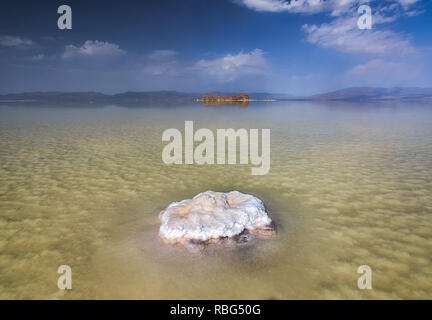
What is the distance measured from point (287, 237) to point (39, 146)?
13.9 meters

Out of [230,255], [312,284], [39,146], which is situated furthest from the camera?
[39,146]

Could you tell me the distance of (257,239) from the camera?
4.81 m

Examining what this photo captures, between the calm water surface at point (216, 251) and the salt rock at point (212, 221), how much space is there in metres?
0.28

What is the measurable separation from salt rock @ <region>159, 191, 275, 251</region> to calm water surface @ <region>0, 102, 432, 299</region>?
28cm

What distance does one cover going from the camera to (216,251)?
4418 millimetres

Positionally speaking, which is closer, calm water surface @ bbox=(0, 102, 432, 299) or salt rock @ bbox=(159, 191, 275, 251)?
calm water surface @ bbox=(0, 102, 432, 299)

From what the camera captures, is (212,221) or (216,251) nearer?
(216,251)

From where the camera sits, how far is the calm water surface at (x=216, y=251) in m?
3.69

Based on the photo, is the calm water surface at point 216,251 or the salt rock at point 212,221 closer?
the calm water surface at point 216,251

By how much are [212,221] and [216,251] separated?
60cm

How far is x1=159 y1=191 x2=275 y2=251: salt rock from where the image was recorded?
4.64m

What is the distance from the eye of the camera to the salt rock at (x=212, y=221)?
4.64 meters

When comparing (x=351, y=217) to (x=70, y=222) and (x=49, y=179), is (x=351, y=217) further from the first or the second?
(x=49, y=179)
